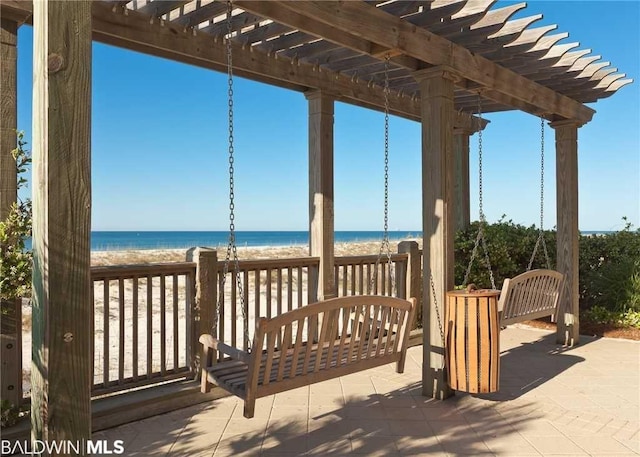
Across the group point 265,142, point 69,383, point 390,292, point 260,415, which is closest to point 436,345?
point 260,415

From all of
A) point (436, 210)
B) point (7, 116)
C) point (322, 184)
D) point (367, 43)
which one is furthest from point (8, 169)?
point (436, 210)

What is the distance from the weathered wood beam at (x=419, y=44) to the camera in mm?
2904

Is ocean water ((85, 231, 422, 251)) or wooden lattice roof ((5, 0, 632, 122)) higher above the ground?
wooden lattice roof ((5, 0, 632, 122))

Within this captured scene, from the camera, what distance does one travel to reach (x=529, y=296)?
447 cm

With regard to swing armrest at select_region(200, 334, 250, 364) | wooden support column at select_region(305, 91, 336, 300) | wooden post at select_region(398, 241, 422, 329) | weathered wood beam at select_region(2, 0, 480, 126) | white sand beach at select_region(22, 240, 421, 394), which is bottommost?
white sand beach at select_region(22, 240, 421, 394)

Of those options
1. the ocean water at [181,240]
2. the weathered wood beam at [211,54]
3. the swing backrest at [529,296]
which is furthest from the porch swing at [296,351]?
the ocean water at [181,240]

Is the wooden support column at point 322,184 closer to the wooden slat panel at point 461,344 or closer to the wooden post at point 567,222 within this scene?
A: the wooden slat panel at point 461,344

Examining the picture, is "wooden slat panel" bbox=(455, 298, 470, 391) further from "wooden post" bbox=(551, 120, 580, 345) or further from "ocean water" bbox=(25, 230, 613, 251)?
"ocean water" bbox=(25, 230, 613, 251)

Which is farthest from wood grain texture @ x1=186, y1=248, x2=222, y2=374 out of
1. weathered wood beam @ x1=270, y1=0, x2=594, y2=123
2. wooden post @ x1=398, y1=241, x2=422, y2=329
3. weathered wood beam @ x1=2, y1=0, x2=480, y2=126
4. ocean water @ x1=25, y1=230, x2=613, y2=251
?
ocean water @ x1=25, y1=230, x2=613, y2=251

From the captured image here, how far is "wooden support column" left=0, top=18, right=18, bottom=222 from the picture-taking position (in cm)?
275

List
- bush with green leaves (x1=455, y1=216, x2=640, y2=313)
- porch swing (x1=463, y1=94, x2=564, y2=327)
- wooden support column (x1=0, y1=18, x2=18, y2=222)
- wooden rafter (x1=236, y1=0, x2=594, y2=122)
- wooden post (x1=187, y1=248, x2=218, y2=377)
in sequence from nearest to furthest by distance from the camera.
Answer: wooden support column (x1=0, y1=18, x2=18, y2=222) → wooden rafter (x1=236, y1=0, x2=594, y2=122) → wooden post (x1=187, y1=248, x2=218, y2=377) → porch swing (x1=463, y1=94, x2=564, y2=327) → bush with green leaves (x1=455, y1=216, x2=640, y2=313)

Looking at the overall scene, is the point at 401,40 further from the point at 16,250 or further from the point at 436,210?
the point at 16,250

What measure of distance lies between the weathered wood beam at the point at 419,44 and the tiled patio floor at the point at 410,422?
2.50 m

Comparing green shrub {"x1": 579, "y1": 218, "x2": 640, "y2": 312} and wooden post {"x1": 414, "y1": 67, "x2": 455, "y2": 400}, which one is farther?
green shrub {"x1": 579, "y1": 218, "x2": 640, "y2": 312}
